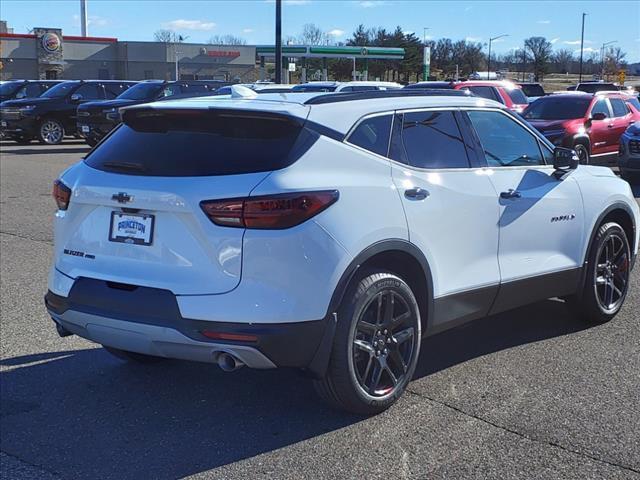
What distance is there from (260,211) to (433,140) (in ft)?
4.94

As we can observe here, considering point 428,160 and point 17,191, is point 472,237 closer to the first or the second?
point 428,160

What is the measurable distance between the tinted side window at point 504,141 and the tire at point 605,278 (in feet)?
2.93

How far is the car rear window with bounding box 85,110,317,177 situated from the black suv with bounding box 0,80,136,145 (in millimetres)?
20740

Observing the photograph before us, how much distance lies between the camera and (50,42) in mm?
74125

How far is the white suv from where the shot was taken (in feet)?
12.4

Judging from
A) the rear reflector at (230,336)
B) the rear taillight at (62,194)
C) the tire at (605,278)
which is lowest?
the tire at (605,278)

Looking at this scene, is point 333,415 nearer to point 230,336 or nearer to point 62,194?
point 230,336

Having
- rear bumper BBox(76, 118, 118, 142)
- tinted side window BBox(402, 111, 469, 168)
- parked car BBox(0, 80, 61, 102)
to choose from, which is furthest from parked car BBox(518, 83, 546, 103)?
tinted side window BBox(402, 111, 469, 168)

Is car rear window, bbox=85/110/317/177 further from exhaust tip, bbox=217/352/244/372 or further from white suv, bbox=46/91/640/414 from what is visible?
exhaust tip, bbox=217/352/244/372

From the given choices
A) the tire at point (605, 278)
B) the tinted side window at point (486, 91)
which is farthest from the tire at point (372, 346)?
the tinted side window at point (486, 91)

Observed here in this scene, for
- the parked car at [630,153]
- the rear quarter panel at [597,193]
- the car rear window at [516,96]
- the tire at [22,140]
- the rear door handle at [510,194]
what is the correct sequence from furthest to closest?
1. the tire at [22,140]
2. the car rear window at [516,96]
3. the parked car at [630,153]
4. the rear quarter panel at [597,193]
5. the rear door handle at [510,194]

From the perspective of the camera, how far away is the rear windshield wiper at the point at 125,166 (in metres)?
4.12

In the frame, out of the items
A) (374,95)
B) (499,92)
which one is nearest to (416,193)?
(374,95)

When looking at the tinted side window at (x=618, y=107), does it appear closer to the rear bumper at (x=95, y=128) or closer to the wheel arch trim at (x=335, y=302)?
the rear bumper at (x=95, y=128)
